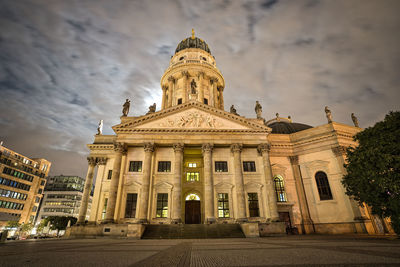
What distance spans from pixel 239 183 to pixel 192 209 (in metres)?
7.68

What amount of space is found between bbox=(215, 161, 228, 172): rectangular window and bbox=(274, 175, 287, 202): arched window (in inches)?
320

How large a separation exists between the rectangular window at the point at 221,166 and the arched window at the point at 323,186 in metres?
12.9

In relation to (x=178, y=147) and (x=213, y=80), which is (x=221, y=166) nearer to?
(x=178, y=147)

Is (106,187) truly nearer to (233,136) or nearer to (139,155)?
(139,155)

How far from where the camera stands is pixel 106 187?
94.0 ft

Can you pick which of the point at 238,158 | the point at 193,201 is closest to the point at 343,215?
the point at 238,158

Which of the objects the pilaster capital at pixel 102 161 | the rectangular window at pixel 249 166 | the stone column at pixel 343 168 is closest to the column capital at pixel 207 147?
the rectangular window at pixel 249 166

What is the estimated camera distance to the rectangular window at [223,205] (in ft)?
84.1

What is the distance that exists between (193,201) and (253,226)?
33.6 ft

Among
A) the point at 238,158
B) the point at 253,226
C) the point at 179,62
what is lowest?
the point at 253,226

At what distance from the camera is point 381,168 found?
16156mm

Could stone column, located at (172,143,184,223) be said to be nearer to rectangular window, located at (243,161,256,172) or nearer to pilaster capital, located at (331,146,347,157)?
rectangular window, located at (243,161,256,172)

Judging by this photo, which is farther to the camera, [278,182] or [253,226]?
[278,182]

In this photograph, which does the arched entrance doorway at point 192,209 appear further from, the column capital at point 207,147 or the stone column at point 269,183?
the stone column at point 269,183
